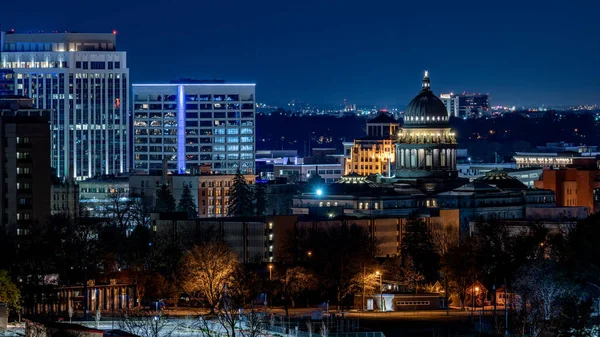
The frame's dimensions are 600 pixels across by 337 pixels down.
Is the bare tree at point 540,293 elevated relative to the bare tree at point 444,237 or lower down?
lower down

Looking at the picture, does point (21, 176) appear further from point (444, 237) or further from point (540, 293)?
A: point (540, 293)

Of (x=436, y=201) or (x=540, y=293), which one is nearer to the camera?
(x=540, y=293)

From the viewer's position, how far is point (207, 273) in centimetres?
12656

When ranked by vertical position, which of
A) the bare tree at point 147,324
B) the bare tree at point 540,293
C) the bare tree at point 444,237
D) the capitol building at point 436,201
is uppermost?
the capitol building at point 436,201

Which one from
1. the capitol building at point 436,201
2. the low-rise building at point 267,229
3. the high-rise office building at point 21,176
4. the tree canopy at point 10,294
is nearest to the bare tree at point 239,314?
the tree canopy at point 10,294

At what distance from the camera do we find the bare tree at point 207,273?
412 feet

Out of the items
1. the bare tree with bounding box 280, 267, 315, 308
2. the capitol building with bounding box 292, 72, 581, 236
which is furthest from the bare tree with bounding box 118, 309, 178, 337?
the capitol building with bounding box 292, 72, 581, 236

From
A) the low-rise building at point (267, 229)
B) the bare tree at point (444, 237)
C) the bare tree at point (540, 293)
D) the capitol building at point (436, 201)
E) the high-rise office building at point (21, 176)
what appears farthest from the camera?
the capitol building at point (436, 201)

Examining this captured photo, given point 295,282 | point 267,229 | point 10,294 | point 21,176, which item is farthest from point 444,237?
point 10,294

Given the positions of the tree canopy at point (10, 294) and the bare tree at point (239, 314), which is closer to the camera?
the bare tree at point (239, 314)

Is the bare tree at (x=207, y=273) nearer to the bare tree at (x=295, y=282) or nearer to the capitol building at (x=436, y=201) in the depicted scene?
the bare tree at (x=295, y=282)

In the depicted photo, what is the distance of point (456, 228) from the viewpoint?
173 m

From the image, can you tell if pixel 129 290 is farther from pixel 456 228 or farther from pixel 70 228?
pixel 456 228

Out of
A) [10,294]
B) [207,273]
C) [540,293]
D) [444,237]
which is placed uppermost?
[444,237]
